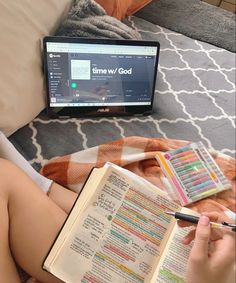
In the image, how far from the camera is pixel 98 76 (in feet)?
3.08

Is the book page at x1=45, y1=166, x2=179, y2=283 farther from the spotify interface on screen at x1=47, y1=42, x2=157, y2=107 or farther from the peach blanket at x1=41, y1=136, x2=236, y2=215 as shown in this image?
the spotify interface on screen at x1=47, y1=42, x2=157, y2=107

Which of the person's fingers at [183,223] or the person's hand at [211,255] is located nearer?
the person's hand at [211,255]

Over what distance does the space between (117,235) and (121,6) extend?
73cm

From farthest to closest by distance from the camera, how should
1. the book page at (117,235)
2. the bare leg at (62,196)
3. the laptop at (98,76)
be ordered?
the laptop at (98,76)
the bare leg at (62,196)
the book page at (117,235)

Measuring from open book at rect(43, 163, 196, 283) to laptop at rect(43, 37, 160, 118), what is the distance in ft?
0.94

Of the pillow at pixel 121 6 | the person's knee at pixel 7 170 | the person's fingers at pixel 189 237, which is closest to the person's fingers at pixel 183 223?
the person's fingers at pixel 189 237

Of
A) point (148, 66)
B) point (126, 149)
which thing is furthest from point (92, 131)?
point (148, 66)

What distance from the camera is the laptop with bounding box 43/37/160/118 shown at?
898mm

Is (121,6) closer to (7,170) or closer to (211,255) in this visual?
(7,170)

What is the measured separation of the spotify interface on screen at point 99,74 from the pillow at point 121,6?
223 millimetres

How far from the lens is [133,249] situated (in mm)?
667

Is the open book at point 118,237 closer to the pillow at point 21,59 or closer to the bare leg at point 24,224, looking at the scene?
the bare leg at point 24,224

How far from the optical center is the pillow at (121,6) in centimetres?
109

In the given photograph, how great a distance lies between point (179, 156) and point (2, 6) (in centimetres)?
51
